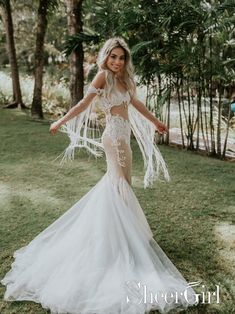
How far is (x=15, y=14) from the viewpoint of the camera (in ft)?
60.1

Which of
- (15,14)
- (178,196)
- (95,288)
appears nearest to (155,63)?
(178,196)

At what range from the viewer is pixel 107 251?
2889 millimetres

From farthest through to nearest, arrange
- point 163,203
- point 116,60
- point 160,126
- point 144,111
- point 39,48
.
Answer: point 39,48 → point 163,203 → point 160,126 → point 144,111 → point 116,60

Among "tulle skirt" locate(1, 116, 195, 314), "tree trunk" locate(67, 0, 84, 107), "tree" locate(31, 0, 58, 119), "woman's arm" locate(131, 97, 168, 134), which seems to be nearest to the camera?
"tulle skirt" locate(1, 116, 195, 314)

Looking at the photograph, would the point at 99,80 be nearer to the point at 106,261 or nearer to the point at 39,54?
the point at 106,261

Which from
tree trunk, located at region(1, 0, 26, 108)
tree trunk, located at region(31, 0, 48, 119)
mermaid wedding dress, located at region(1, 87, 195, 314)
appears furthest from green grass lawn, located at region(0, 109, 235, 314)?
tree trunk, located at region(1, 0, 26, 108)

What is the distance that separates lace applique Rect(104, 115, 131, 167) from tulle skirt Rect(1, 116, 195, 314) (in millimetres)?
36

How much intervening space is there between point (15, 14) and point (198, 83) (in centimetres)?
1402

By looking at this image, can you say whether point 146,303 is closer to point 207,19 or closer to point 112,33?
point 207,19

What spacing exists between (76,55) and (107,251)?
20.7 feet

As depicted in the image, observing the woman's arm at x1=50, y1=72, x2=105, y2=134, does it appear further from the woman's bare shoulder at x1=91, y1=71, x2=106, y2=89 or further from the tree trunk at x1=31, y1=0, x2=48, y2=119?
the tree trunk at x1=31, y1=0, x2=48, y2=119

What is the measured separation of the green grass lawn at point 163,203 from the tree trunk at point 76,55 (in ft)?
4.87

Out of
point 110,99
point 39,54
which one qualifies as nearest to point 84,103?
point 110,99

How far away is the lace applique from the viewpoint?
311 centimetres
